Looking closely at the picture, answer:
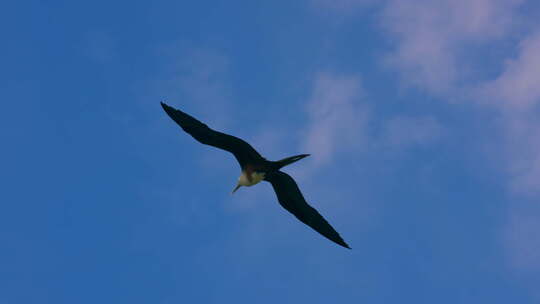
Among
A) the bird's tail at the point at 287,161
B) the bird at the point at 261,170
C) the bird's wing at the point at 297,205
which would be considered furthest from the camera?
the bird's wing at the point at 297,205

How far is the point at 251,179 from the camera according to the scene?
643 inches

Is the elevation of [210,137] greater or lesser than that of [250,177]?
greater

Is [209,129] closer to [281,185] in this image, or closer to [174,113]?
[174,113]

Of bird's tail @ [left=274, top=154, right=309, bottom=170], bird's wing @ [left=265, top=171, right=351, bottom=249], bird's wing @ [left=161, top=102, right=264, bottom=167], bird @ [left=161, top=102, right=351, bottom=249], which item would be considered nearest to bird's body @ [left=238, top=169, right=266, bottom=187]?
bird @ [left=161, top=102, right=351, bottom=249]

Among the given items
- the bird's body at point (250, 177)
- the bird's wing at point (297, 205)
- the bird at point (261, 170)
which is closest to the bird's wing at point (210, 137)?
the bird at point (261, 170)

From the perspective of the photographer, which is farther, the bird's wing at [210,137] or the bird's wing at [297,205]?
the bird's wing at [297,205]

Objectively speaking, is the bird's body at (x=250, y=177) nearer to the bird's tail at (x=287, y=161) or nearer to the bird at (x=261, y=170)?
the bird at (x=261, y=170)

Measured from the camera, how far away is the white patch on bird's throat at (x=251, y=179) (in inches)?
638

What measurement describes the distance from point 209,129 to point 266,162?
1542 mm

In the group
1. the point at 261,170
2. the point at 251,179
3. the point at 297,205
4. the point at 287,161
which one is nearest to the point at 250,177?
the point at 251,179

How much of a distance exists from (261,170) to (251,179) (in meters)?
0.43

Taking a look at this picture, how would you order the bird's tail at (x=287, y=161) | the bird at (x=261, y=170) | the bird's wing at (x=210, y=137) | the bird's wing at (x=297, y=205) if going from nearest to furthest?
the bird's tail at (x=287, y=161) < the bird's wing at (x=210, y=137) < the bird at (x=261, y=170) < the bird's wing at (x=297, y=205)

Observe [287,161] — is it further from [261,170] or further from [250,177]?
[250,177]

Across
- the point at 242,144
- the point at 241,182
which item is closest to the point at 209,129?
the point at 242,144
